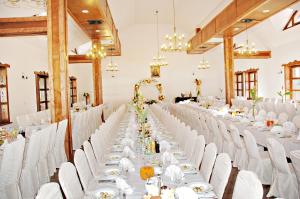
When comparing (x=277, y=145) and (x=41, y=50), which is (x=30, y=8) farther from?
(x=277, y=145)

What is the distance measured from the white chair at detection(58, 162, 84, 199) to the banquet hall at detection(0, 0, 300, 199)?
12mm

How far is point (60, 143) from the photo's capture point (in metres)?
5.96

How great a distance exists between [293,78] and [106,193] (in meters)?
15.1

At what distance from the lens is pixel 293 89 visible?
15.2 meters

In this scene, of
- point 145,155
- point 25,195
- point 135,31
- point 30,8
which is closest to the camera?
point 145,155

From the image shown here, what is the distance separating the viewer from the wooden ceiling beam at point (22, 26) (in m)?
7.95

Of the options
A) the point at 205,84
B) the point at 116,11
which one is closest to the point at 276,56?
the point at 205,84

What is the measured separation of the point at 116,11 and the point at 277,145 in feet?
36.5

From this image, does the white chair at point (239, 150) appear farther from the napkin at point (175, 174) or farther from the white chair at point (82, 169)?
the white chair at point (82, 169)

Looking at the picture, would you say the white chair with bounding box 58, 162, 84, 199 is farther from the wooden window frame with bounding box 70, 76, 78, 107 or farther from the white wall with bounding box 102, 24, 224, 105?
the wooden window frame with bounding box 70, 76, 78, 107

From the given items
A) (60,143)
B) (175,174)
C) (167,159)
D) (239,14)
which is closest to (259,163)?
(167,159)

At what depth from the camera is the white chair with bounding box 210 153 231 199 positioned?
2826 millimetres

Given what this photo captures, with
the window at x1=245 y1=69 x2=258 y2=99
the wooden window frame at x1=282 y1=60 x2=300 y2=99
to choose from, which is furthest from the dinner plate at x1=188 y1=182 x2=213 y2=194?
the window at x1=245 y1=69 x2=258 y2=99

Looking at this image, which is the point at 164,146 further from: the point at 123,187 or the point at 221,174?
the point at 123,187
